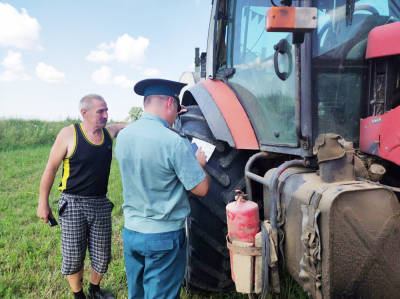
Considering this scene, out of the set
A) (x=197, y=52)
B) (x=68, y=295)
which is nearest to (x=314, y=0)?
(x=68, y=295)

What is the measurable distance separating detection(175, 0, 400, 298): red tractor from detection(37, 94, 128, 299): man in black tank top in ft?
2.29

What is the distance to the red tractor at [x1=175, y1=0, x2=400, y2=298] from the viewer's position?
1268 millimetres

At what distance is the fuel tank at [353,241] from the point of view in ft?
4.07

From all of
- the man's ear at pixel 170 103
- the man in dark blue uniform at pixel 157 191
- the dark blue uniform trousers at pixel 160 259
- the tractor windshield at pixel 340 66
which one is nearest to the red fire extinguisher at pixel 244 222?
the man in dark blue uniform at pixel 157 191

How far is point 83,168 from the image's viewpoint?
99.4 inches

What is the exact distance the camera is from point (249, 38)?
7.38ft

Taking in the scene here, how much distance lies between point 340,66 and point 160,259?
53.0 inches

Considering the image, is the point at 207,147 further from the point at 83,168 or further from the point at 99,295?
the point at 99,295

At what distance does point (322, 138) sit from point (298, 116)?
170 millimetres

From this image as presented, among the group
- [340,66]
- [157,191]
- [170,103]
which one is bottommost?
[157,191]

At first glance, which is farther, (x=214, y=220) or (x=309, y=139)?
(x=214, y=220)

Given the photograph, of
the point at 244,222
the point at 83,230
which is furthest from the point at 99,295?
the point at 244,222

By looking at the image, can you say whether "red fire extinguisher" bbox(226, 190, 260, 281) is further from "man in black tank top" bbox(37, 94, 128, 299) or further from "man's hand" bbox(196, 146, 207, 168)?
"man in black tank top" bbox(37, 94, 128, 299)

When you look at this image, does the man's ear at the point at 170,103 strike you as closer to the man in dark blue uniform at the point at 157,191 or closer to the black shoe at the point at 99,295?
the man in dark blue uniform at the point at 157,191
